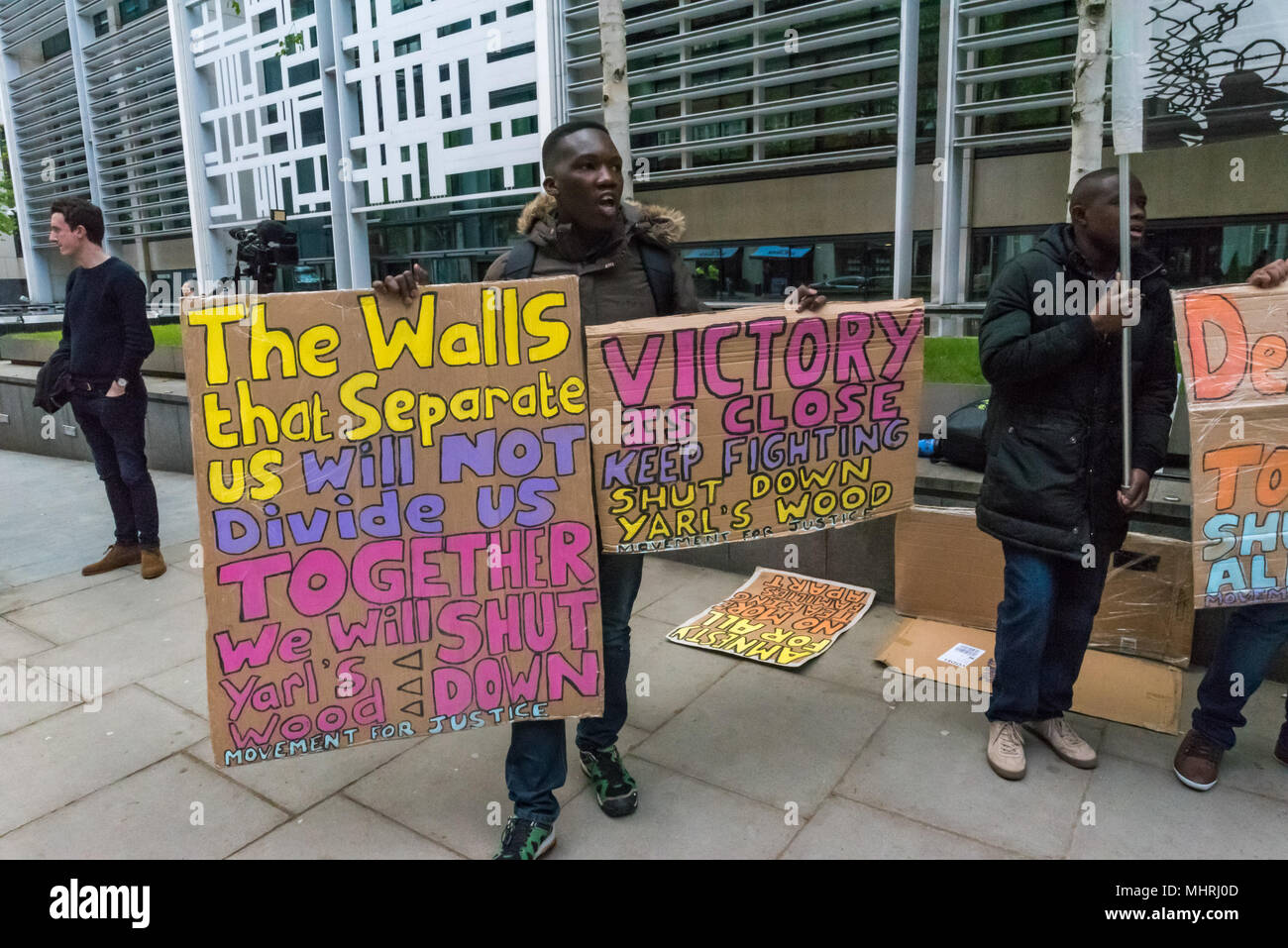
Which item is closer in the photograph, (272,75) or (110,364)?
(110,364)

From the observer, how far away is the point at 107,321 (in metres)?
4.80

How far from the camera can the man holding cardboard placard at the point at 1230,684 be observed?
2.72 metres

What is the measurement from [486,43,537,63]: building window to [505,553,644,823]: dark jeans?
31.4 feet

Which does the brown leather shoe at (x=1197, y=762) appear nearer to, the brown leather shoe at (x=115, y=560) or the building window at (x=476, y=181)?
the brown leather shoe at (x=115, y=560)

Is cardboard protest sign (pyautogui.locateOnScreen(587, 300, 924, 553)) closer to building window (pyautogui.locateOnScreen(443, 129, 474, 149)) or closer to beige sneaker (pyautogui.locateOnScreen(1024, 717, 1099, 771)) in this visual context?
beige sneaker (pyautogui.locateOnScreen(1024, 717, 1099, 771))

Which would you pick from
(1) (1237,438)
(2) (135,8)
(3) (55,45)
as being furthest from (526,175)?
(3) (55,45)

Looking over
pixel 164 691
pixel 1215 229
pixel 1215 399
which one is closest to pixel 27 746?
pixel 164 691

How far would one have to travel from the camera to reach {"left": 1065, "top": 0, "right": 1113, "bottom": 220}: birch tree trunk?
4.30 meters

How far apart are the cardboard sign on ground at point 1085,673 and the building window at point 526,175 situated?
27.0ft

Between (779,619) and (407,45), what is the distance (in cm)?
1048

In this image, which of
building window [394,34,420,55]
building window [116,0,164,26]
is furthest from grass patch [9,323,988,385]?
building window [116,0,164,26]

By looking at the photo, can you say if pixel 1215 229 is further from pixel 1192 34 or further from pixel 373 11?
pixel 373 11

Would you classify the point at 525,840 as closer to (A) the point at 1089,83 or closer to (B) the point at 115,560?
(B) the point at 115,560

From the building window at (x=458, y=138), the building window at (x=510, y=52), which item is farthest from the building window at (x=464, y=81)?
the building window at (x=510, y=52)
